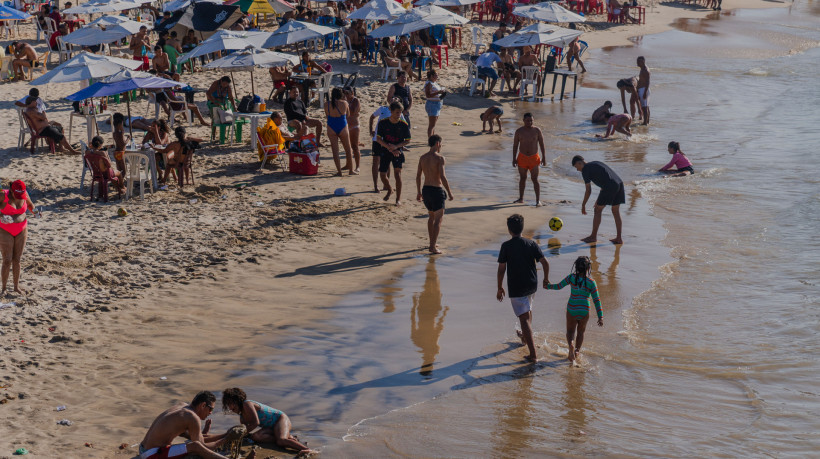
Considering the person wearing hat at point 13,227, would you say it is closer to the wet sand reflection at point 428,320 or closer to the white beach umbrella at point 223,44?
the wet sand reflection at point 428,320

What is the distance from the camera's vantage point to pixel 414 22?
67.9 feet

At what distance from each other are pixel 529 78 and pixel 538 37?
1223mm

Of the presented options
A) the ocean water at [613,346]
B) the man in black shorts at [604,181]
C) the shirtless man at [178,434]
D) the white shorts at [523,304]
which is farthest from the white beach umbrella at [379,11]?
the shirtless man at [178,434]

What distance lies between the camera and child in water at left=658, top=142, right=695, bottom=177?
48.6 ft

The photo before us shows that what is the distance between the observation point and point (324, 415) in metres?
6.86

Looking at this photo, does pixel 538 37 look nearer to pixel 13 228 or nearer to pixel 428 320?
pixel 428 320

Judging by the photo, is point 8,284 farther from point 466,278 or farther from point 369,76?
point 369,76

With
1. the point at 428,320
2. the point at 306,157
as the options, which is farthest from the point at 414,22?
the point at 428,320

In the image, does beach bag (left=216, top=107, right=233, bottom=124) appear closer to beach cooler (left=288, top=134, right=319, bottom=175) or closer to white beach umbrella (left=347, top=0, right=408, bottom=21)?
beach cooler (left=288, top=134, right=319, bottom=175)

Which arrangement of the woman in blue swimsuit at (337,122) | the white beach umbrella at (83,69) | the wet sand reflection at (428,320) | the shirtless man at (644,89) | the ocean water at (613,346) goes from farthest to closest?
the shirtless man at (644,89)
the white beach umbrella at (83,69)
the woman in blue swimsuit at (337,122)
the wet sand reflection at (428,320)
the ocean water at (613,346)

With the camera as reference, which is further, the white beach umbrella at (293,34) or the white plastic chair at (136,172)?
the white beach umbrella at (293,34)

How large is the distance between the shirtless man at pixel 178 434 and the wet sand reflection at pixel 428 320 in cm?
228

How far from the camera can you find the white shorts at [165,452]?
19.4ft

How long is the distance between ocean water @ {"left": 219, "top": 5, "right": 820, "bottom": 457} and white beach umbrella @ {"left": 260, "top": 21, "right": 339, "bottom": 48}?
532cm
